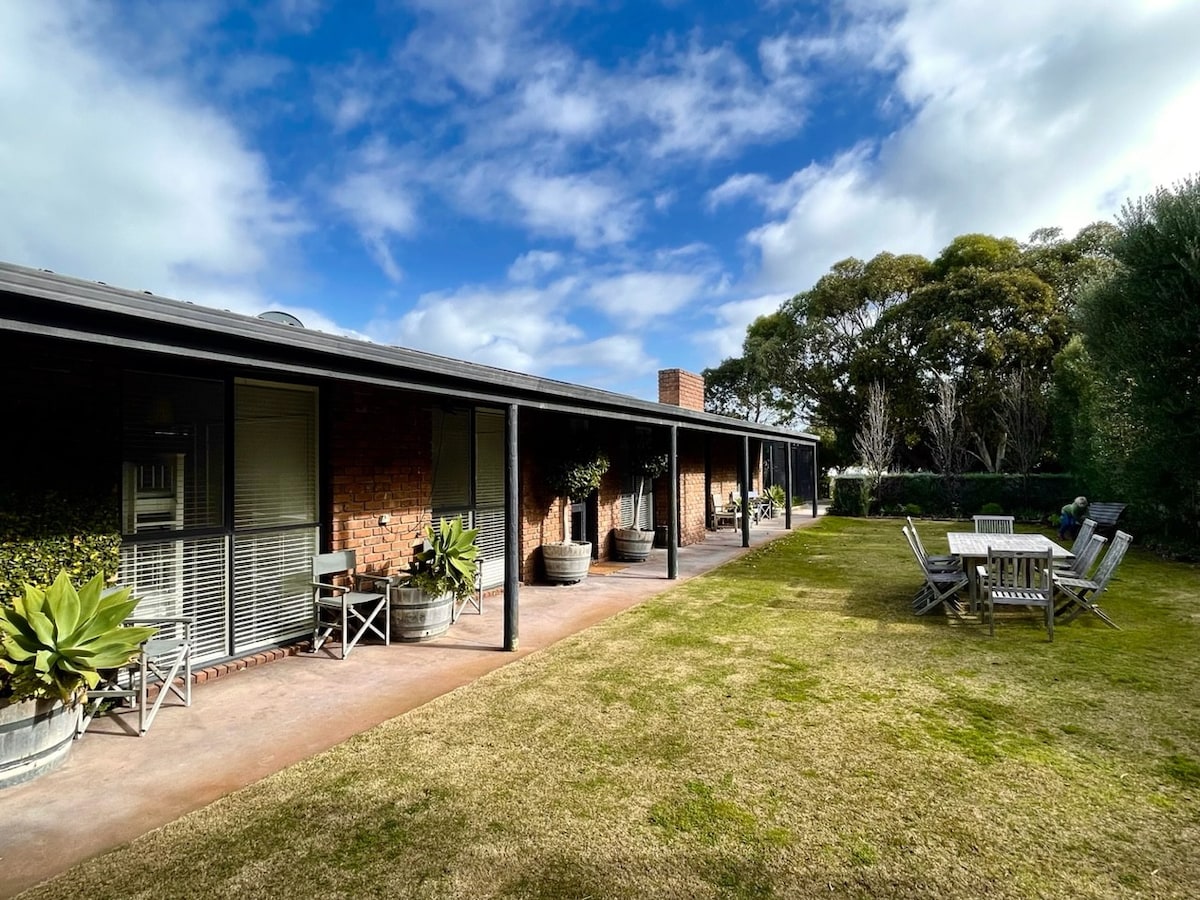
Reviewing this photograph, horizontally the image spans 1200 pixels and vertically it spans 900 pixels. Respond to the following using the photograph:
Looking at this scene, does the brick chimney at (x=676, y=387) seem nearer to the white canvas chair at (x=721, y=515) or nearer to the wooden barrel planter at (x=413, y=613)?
the white canvas chair at (x=721, y=515)

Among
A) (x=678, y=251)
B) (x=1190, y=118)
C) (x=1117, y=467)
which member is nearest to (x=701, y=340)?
(x=678, y=251)

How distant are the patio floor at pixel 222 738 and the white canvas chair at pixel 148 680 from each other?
0.28 feet

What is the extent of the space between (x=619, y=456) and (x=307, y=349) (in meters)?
7.86

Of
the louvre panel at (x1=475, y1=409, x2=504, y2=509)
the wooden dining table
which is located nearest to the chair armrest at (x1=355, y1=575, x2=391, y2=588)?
the louvre panel at (x1=475, y1=409, x2=504, y2=509)

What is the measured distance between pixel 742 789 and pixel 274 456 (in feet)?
14.7

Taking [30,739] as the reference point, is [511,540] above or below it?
above

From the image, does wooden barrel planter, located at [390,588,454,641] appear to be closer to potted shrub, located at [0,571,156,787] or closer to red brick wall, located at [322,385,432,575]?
red brick wall, located at [322,385,432,575]

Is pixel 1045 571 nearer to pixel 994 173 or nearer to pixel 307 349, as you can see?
pixel 307 349

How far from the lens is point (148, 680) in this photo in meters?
4.38

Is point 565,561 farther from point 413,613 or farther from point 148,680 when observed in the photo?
point 148,680

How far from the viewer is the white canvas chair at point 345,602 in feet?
17.4

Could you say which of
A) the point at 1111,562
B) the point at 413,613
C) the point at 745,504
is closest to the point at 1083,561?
the point at 1111,562

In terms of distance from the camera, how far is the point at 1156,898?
2.30 metres

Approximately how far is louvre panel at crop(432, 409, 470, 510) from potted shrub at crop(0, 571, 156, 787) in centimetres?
378
